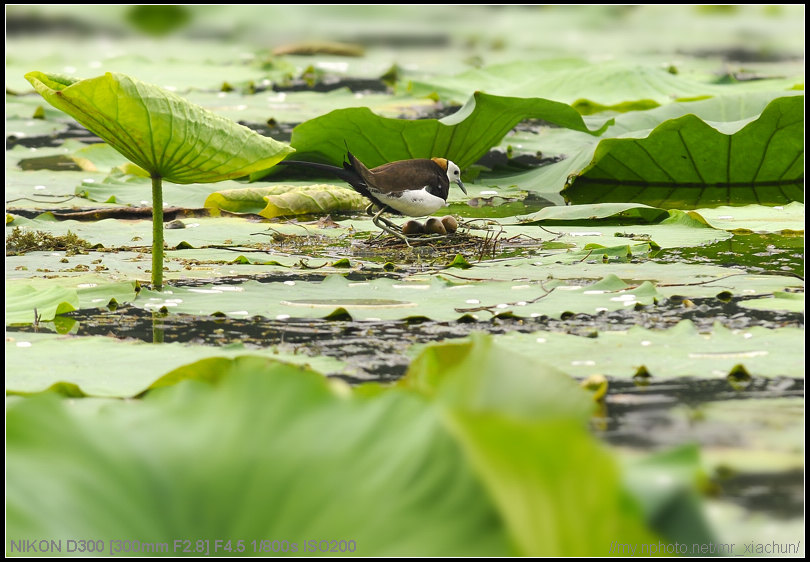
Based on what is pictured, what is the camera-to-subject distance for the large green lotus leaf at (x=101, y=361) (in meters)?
1.79

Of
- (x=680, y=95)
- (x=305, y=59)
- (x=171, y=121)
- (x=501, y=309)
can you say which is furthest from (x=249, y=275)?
(x=305, y=59)

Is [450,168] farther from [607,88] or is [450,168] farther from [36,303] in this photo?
[607,88]

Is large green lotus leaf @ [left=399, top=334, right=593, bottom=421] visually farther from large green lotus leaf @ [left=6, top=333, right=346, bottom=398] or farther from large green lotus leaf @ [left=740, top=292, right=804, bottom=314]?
large green lotus leaf @ [left=740, top=292, right=804, bottom=314]

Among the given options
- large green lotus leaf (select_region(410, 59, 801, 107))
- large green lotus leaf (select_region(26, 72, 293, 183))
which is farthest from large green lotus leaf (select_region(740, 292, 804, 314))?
large green lotus leaf (select_region(410, 59, 801, 107))

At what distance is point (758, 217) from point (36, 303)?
2544 mm

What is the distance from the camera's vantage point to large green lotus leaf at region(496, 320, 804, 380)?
1.90 metres

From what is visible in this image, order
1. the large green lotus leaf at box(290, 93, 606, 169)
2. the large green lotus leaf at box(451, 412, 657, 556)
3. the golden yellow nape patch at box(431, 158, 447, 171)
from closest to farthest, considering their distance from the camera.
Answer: the large green lotus leaf at box(451, 412, 657, 556) < the golden yellow nape patch at box(431, 158, 447, 171) < the large green lotus leaf at box(290, 93, 606, 169)

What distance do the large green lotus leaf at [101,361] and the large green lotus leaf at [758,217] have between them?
207cm

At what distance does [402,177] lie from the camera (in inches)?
143

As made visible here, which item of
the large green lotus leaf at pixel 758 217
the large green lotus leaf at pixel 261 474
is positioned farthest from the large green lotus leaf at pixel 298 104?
the large green lotus leaf at pixel 261 474

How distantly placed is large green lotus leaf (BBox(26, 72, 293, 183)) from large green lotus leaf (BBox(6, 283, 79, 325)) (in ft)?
1.35

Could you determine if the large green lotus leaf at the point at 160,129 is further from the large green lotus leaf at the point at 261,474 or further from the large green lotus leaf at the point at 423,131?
the large green lotus leaf at the point at 423,131

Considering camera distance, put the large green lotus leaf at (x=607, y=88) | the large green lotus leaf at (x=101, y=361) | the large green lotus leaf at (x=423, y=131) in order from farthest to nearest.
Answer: the large green lotus leaf at (x=607, y=88) < the large green lotus leaf at (x=423, y=131) < the large green lotus leaf at (x=101, y=361)

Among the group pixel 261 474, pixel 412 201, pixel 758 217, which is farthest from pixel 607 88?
pixel 261 474
